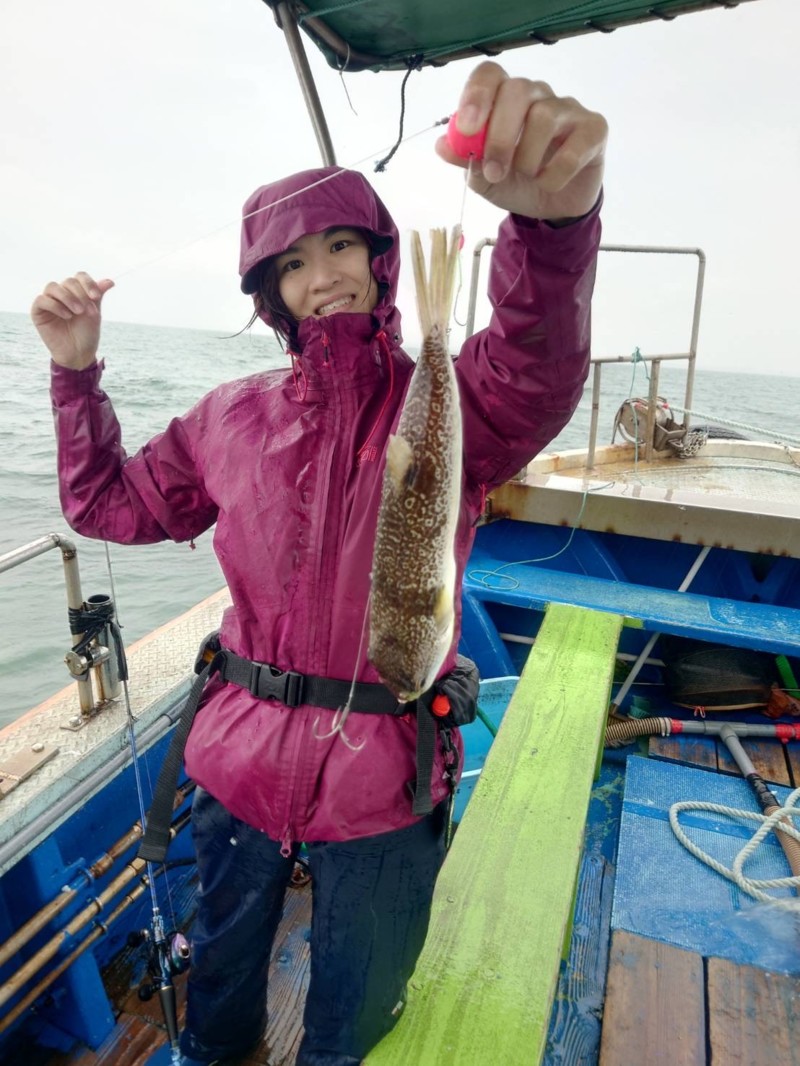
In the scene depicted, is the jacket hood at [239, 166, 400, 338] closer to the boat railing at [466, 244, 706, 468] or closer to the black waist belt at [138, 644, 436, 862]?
the black waist belt at [138, 644, 436, 862]

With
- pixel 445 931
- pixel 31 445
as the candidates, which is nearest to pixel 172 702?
pixel 445 931

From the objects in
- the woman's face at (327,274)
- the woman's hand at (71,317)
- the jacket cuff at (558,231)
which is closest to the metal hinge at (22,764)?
the woman's hand at (71,317)

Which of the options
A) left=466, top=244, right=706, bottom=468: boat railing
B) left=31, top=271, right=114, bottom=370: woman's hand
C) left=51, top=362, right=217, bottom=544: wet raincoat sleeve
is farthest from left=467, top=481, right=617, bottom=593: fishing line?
left=31, top=271, right=114, bottom=370: woman's hand

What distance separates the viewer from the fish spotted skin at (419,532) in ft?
5.54

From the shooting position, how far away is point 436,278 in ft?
5.13

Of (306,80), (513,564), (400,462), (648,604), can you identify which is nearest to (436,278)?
(400,462)

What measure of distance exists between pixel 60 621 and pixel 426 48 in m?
9.33

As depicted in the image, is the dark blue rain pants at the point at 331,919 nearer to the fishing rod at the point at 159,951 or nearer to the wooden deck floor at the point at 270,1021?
the fishing rod at the point at 159,951

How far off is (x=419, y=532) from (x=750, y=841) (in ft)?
10.2

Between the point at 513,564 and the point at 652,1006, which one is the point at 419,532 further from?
the point at 513,564

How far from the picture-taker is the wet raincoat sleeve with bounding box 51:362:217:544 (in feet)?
8.40

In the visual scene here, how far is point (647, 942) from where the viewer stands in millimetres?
3037

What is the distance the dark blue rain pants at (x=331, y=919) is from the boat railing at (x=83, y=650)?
3.50ft

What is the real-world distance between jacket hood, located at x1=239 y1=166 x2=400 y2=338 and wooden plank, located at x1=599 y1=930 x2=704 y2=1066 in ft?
9.72
